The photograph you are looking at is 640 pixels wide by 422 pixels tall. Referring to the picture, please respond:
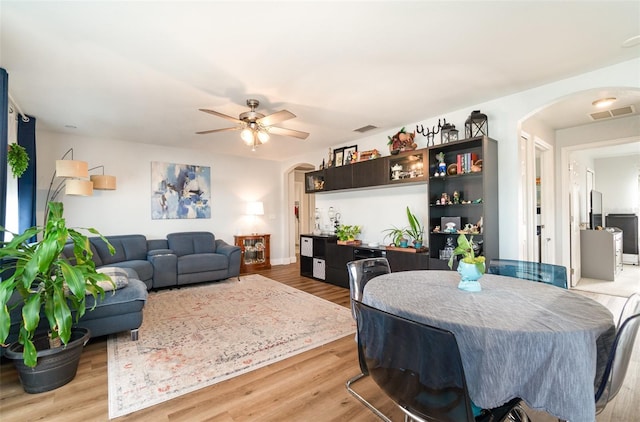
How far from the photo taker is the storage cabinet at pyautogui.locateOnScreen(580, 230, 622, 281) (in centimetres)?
492

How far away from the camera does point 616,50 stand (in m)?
2.32

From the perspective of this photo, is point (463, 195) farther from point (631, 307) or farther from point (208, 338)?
point (208, 338)

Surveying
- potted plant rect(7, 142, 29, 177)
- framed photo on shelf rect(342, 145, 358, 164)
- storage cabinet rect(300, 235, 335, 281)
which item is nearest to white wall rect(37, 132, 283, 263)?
storage cabinet rect(300, 235, 335, 281)

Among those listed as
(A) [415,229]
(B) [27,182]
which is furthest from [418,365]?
(B) [27,182]

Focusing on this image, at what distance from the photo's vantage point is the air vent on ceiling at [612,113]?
3.59 m

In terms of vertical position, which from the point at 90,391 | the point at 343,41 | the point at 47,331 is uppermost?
the point at 343,41

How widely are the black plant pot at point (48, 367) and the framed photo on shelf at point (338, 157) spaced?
4.19m

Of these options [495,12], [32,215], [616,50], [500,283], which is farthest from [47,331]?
[616,50]

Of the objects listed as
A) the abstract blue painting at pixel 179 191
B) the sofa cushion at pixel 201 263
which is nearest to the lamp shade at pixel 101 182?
the abstract blue painting at pixel 179 191

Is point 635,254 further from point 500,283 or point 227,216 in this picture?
point 227,216

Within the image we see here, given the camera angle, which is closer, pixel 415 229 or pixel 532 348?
pixel 532 348

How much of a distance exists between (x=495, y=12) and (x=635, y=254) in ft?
26.0

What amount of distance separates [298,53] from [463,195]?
2673 mm

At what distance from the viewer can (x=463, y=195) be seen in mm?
3666
